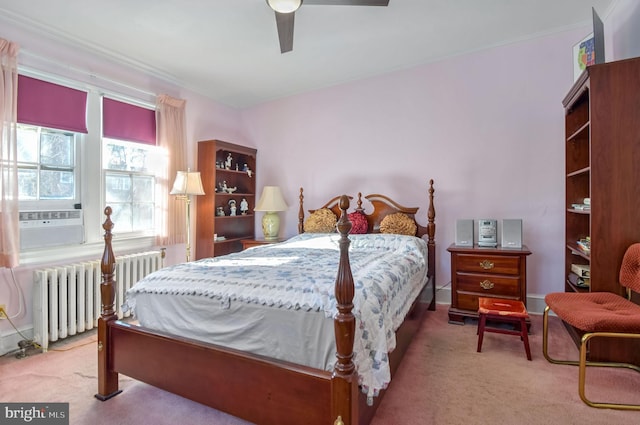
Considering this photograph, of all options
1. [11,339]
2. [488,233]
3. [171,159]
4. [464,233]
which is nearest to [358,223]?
[464,233]

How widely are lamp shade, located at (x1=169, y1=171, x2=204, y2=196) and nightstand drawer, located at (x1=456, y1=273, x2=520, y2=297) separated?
2.78 metres

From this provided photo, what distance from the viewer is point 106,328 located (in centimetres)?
194

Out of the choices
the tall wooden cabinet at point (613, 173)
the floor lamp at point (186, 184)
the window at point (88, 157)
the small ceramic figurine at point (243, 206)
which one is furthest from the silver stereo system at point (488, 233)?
the window at point (88, 157)

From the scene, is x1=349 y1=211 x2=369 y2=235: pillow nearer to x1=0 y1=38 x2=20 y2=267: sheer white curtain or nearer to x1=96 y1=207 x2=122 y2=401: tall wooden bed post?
x1=96 y1=207 x2=122 y2=401: tall wooden bed post

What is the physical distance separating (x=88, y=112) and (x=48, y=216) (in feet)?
3.25

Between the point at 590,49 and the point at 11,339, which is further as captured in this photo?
the point at 590,49

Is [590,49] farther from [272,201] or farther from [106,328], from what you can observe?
[106,328]

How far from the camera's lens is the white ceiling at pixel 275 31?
2596 millimetres

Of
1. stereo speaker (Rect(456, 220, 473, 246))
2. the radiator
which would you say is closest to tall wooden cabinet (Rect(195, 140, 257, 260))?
the radiator

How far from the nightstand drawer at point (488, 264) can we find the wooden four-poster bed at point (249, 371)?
3.71 ft

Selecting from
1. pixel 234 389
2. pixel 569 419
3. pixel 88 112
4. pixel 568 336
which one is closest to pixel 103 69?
pixel 88 112

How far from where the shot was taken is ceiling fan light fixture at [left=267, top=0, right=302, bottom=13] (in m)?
2.20

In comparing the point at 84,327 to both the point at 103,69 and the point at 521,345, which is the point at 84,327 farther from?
the point at 521,345

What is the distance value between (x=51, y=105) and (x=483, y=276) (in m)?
3.99
